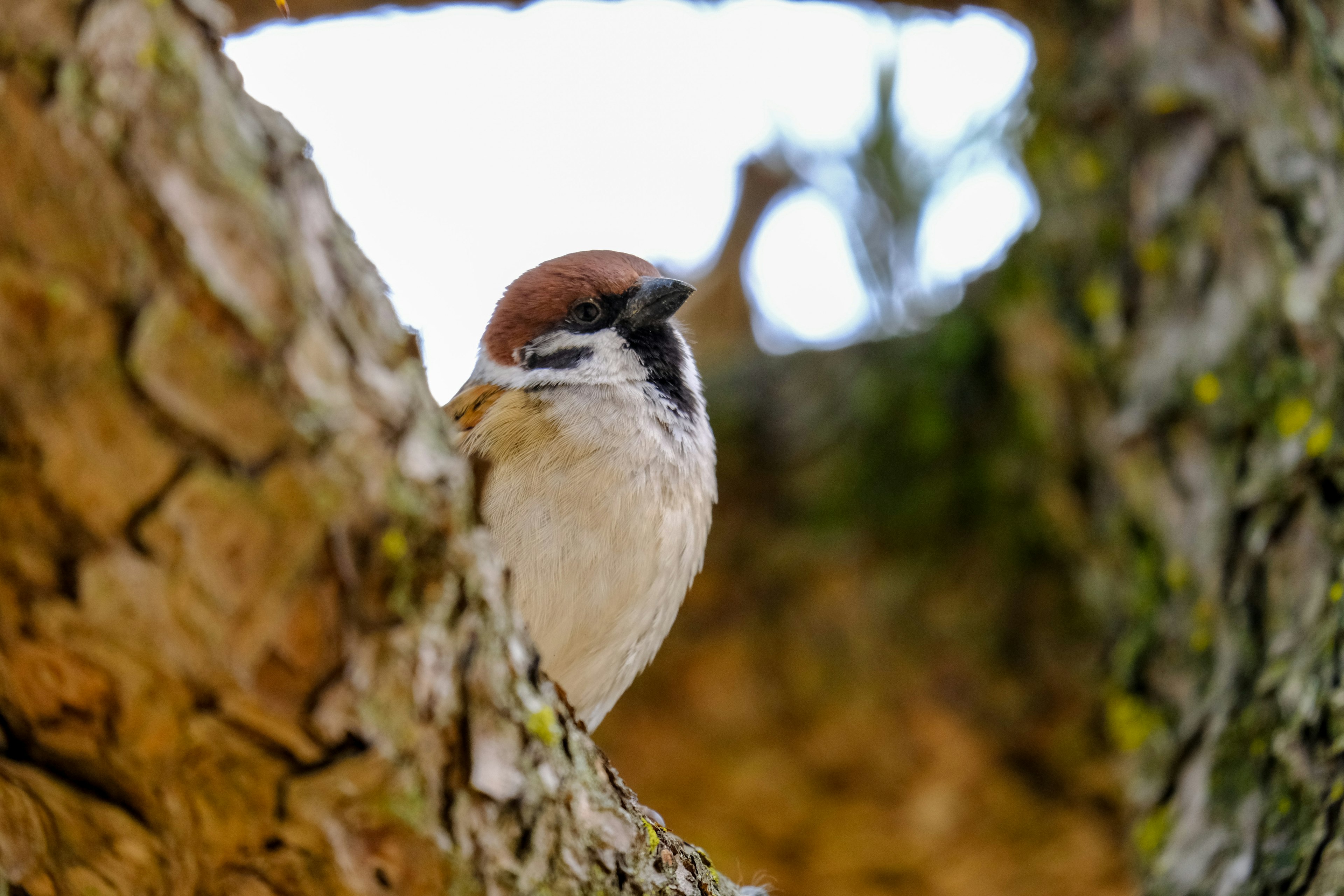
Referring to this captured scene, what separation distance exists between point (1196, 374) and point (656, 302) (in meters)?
1.17

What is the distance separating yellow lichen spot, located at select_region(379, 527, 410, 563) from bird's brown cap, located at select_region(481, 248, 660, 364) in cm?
174

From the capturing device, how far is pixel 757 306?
4.73 m

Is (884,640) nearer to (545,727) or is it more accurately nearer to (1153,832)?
(1153,832)

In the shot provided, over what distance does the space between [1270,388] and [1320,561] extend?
0.42 metres

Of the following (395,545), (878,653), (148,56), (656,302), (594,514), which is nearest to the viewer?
(148,56)

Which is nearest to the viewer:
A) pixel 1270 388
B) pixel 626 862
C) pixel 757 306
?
pixel 626 862

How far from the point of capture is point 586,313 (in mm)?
2641

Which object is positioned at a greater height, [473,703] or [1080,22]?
[1080,22]

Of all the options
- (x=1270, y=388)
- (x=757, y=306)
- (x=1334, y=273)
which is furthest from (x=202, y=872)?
(x=757, y=306)

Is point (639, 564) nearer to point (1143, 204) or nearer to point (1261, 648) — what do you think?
point (1261, 648)

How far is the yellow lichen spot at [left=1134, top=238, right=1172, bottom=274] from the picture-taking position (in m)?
2.59

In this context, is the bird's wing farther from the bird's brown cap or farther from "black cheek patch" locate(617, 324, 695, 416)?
"black cheek patch" locate(617, 324, 695, 416)

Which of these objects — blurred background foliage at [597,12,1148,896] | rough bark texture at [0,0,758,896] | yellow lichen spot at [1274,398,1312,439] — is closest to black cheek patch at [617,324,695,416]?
blurred background foliage at [597,12,1148,896]

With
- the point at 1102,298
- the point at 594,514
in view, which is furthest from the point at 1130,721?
the point at 594,514
